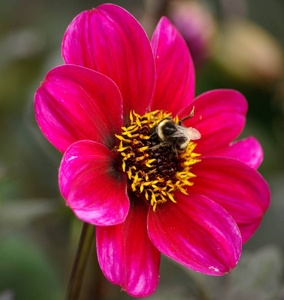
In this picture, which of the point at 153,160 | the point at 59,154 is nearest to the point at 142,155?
the point at 153,160

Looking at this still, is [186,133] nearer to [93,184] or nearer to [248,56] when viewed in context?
[93,184]

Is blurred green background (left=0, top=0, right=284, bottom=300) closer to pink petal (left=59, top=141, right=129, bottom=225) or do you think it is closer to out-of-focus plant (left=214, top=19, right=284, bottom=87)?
out-of-focus plant (left=214, top=19, right=284, bottom=87)

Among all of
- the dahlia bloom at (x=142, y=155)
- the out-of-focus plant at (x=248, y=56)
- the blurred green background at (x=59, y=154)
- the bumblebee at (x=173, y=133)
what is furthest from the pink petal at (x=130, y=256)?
the out-of-focus plant at (x=248, y=56)

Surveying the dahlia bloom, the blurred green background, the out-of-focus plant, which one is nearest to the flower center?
the dahlia bloom

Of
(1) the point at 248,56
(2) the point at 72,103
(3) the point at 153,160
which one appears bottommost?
(1) the point at 248,56

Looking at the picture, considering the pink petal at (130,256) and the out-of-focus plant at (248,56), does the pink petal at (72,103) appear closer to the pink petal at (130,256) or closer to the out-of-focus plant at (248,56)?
the pink petal at (130,256)

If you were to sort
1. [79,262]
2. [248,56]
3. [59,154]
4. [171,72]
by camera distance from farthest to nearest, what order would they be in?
[248,56], [59,154], [171,72], [79,262]
